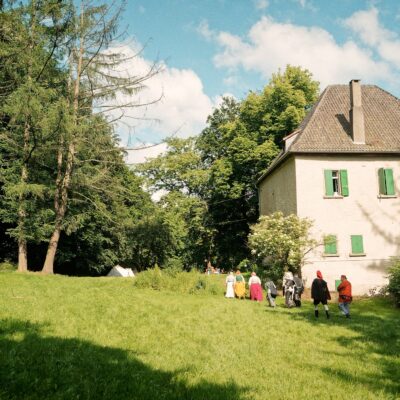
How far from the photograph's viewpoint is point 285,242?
22766mm

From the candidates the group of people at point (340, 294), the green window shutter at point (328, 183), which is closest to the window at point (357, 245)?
the green window shutter at point (328, 183)

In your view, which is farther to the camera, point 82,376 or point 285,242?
point 285,242

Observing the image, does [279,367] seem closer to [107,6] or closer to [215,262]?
[107,6]

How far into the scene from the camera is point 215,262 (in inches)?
1902

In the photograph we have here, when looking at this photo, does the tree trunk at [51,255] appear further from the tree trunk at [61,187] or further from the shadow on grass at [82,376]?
the shadow on grass at [82,376]

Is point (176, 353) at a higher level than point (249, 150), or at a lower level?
lower

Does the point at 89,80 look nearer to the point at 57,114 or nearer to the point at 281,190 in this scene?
the point at 57,114


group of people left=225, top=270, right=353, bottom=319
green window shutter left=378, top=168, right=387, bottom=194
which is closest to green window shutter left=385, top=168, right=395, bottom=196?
green window shutter left=378, top=168, right=387, bottom=194

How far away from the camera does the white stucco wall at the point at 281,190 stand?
26.1 metres

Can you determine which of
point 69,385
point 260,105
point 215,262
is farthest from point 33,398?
point 215,262

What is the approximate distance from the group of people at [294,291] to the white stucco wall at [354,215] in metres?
4.79

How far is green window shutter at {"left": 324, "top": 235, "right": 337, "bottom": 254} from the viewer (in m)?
24.2

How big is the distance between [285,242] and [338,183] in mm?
5607

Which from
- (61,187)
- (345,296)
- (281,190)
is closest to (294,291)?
(345,296)
